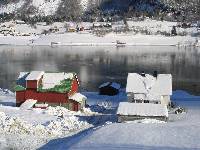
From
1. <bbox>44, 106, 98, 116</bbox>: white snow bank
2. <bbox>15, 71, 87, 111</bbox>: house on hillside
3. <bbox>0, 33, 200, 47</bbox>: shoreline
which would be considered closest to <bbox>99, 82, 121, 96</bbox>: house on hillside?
<bbox>15, 71, 87, 111</bbox>: house on hillside

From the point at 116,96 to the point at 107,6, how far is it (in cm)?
14134

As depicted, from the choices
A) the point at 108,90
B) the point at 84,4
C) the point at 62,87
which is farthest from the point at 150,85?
the point at 84,4

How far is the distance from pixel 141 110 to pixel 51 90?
9.45 meters

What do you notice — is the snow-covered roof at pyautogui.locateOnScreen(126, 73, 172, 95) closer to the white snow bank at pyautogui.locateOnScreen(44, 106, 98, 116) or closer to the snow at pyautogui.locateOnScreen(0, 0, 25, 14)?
the white snow bank at pyautogui.locateOnScreen(44, 106, 98, 116)

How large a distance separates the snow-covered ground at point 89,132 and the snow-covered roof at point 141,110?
1262 millimetres

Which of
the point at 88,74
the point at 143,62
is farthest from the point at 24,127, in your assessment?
the point at 143,62

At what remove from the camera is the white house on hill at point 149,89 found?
136 feet

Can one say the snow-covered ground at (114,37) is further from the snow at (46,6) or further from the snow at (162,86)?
the snow at (162,86)

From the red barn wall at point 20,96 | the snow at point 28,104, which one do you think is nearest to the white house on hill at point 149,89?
the snow at point 28,104

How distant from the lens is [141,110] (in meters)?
34.7

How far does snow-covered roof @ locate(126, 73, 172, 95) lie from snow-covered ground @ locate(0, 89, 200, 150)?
161 inches

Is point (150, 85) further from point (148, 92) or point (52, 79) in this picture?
point (52, 79)

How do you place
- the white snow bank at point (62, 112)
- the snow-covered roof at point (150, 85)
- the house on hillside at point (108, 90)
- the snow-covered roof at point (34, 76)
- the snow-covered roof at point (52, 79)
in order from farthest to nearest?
the house on hillside at point (108, 90)
the snow-covered roof at point (52, 79)
the snow-covered roof at point (150, 85)
the snow-covered roof at point (34, 76)
the white snow bank at point (62, 112)

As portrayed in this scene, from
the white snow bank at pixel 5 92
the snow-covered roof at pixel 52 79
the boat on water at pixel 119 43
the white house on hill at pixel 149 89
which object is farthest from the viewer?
the boat on water at pixel 119 43
